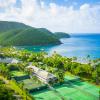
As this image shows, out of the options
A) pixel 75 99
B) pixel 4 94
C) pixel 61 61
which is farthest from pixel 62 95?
pixel 61 61

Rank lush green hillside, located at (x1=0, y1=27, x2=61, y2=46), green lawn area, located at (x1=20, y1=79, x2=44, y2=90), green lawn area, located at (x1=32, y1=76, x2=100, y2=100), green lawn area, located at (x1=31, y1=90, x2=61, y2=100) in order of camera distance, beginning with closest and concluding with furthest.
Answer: green lawn area, located at (x1=31, y1=90, x2=61, y2=100)
green lawn area, located at (x1=32, y1=76, x2=100, y2=100)
green lawn area, located at (x1=20, y1=79, x2=44, y2=90)
lush green hillside, located at (x1=0, y1=27, x2=61, y2=46)

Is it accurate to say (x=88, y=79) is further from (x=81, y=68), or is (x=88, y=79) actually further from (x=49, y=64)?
(x=49, y=64)

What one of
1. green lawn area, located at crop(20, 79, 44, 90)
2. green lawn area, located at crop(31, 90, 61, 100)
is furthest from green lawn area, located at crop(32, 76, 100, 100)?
green lawn area, located at crop(20, 79, 44, 90)

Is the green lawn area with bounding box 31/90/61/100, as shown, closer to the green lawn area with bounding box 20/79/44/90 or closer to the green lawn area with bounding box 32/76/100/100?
the green lawn area with bounding box 32/76/100/100

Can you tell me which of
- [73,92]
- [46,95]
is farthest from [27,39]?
[46,95]

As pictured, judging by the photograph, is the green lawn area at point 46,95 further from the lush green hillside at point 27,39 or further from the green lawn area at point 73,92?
the lush green hillside at point 27,39

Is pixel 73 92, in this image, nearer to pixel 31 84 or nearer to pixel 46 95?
pixel 46 95

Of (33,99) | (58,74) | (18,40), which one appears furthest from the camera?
(18,40)

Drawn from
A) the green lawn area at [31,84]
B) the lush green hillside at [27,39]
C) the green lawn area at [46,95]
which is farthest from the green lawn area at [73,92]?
the lush green hillside at [27,39]
